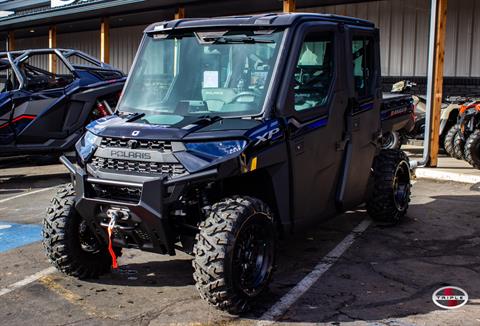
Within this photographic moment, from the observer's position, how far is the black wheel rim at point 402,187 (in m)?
6.93

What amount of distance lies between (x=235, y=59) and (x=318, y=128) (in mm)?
911

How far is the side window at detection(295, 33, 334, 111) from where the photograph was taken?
16.3 ft

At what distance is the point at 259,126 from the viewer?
14.7 ft

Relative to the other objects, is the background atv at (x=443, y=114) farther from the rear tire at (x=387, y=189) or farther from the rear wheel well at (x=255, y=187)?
the rear wheel well at (x=255, y=187)

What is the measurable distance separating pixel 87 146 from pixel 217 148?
1123mm

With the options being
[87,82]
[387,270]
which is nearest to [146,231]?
[387,270]

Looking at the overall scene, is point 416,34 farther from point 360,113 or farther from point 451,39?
point 360,113

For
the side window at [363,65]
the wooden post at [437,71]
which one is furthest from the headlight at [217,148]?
the wooden post at [437,71]

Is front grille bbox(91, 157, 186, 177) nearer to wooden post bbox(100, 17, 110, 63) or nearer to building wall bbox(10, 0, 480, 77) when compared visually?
building wall bbox(10, 0, 480, 77)

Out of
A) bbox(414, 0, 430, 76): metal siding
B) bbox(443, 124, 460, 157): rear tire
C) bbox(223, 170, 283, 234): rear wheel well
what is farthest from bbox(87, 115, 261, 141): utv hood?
bbox(414, 0, 430, 76): metal siding

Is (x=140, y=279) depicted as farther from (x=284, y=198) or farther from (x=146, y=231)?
(x=284, y=198)

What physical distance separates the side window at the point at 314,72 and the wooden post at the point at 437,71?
5.69m

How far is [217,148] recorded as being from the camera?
4.26 meters

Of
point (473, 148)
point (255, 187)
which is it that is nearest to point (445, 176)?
point (473, 148)
